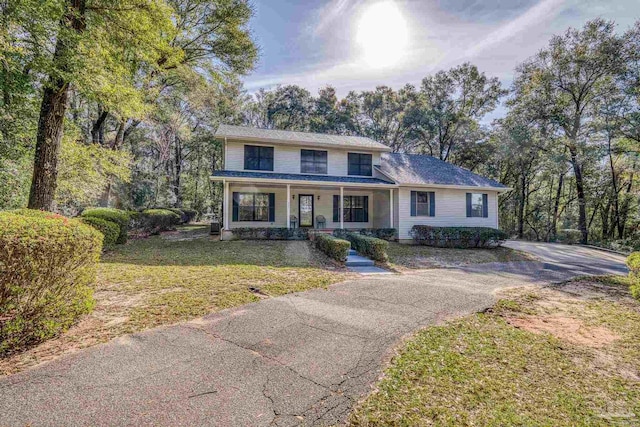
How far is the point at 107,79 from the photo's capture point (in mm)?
7285

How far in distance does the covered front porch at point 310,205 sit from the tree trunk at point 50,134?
7.03 m

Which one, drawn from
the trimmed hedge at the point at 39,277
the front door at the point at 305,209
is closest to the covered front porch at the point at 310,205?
the front door at the point at 305,209

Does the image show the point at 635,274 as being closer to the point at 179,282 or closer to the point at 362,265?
the point at 362,265

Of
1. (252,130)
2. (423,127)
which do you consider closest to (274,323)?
(252,130)

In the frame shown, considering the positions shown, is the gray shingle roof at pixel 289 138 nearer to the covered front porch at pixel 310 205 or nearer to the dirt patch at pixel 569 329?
the covered front porch at pixel 310 205

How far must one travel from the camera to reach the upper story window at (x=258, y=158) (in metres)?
14.7

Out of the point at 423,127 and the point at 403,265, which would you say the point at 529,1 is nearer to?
the point at 403,265

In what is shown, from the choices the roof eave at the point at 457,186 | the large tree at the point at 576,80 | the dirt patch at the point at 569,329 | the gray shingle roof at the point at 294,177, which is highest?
the large tree at the point at 576,80

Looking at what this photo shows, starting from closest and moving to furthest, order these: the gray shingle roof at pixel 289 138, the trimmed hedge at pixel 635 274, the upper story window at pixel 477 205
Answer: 1. the trimmed hedge at pixel 635 274
2. the gray shingle roof at pixel 289 138
3. the upper story window at pixel 477 205

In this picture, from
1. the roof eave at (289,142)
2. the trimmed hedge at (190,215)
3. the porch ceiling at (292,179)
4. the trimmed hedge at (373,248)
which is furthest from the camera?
the trimmed hedge at (190,215)

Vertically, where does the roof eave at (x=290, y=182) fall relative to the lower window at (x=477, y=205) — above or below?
above

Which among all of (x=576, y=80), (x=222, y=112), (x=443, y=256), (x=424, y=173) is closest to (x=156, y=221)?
(x=443, y=256)

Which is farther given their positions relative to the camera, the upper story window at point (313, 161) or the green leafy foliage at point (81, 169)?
the upper story window at point (313, 161)

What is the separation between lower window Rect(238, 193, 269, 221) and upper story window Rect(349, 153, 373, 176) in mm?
5158
